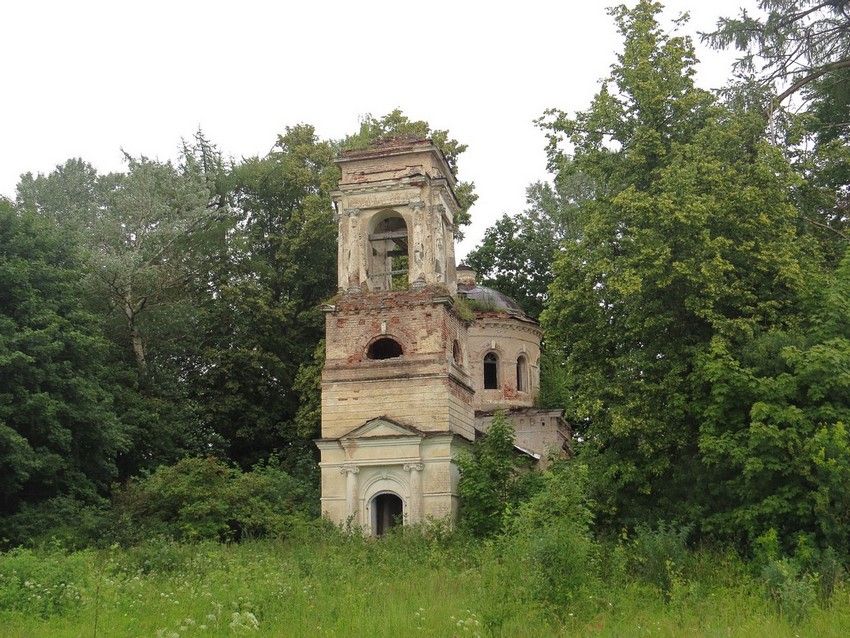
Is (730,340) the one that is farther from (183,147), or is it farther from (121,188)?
(183,147)

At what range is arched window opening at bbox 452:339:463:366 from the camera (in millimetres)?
25094

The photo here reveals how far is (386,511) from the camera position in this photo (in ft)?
80.1

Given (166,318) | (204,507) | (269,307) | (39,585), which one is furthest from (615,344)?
(166,318)

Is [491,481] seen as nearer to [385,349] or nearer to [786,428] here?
[385,349]

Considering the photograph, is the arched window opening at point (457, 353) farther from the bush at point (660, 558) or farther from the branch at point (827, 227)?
the bush at point (660, 558)

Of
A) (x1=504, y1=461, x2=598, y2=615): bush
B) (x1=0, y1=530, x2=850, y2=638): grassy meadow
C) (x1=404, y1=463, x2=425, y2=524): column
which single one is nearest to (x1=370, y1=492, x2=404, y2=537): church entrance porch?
(x1=404, y1=463, x2=425, y2=524): column

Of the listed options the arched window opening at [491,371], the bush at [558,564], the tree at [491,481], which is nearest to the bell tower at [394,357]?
the tree at [491,481]

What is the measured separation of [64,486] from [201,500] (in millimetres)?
4145

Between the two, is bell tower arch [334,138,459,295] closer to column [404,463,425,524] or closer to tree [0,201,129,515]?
column [404,463,425,524]

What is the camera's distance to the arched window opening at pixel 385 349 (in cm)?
2497

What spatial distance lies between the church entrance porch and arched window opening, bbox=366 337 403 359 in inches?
141

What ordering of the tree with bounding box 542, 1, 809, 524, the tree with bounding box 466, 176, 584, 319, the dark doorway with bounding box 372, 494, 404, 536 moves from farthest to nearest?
the tree with bounding box 466, 176, 584, 319 < the dark doorway with bounding box 372, 494, 404, 536 < the tree with bounding box 542, 1, 809, 524

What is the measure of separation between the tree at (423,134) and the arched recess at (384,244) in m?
6.52

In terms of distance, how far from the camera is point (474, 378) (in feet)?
109
